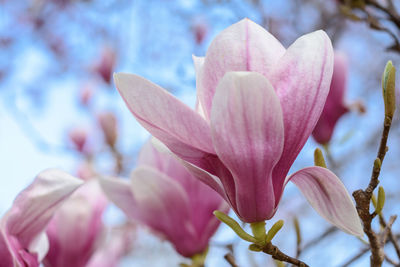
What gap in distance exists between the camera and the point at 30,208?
648 millimetres

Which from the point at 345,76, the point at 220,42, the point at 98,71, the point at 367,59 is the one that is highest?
the point at 220,42

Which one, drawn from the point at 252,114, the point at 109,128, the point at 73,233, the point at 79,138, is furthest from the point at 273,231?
the point at 79,138

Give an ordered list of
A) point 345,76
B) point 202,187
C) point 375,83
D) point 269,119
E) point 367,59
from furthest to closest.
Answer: point 367,59 < point 375,83 < point 345,76 < point 202,187 < point 269,119

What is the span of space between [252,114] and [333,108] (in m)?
0.74

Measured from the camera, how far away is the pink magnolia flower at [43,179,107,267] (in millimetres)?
828

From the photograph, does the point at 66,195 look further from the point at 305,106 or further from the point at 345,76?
the point at 345,76

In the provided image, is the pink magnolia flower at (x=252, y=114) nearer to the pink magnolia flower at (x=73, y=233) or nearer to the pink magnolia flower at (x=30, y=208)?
the pink magnolia flower at (x=30, y=208)

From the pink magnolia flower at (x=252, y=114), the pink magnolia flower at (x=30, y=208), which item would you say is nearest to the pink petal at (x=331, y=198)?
the pink magnolia flower at (x=252, y=114)

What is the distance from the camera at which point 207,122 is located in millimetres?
523

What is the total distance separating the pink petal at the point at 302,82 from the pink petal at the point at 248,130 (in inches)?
1.0

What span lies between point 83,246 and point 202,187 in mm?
239

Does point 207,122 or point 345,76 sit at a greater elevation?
point 207,122

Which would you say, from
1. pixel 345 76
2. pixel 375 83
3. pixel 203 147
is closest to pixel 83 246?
pixel 203 147

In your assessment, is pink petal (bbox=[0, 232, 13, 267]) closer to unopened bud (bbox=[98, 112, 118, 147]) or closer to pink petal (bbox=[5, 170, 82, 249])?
pink petal (bbox=[5, 170, 82, 249])
